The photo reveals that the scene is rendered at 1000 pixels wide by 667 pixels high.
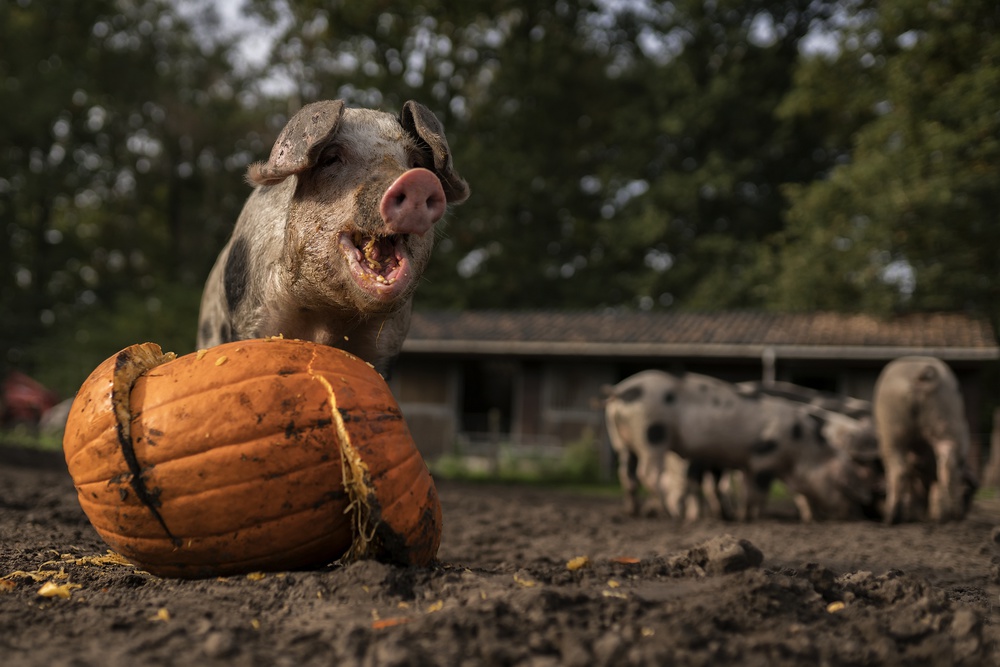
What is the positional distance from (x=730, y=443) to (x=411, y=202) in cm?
787

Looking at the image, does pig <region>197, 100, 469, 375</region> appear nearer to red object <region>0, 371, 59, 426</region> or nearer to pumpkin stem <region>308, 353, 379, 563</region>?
pumpkin stem <region>308, 353, 379, 563</region>

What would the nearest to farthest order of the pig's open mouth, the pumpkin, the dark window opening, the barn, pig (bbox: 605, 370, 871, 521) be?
the pumpkin, the pig's open mouth, pig (bbox: 605, 370, 871, 521), the barn, the dark window opening

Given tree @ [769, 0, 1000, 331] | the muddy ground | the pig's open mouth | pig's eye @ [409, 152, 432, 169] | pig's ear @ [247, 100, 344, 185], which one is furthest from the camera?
tree @ [769, 0, 1000, 331]

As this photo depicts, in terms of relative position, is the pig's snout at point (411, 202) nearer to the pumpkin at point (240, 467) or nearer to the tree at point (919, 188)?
the pumpkin at point (240, 467)

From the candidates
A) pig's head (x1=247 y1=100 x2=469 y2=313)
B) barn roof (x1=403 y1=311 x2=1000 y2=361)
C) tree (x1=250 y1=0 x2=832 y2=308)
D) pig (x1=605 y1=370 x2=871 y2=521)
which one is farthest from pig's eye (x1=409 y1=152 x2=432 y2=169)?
tree (x1=250 y1=0 x2=832 y2=308)

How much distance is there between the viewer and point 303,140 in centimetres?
353

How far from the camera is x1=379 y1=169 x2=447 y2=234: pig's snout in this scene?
3.19 metres

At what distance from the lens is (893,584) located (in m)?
3.24

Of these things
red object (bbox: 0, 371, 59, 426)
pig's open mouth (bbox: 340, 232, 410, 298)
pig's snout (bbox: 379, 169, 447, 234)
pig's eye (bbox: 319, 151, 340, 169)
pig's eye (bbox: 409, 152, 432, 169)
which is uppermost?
pig's eye (bbox: 409, 152, 432, 169)

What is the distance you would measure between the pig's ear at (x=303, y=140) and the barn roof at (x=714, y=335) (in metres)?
15.5

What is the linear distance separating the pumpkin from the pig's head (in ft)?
1.40

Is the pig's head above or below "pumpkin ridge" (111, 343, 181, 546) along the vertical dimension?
above

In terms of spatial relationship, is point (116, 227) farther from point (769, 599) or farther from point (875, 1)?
point (769, 599)

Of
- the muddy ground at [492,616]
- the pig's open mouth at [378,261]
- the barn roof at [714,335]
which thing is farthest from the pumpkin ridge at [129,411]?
the barn roof at [714,335]
